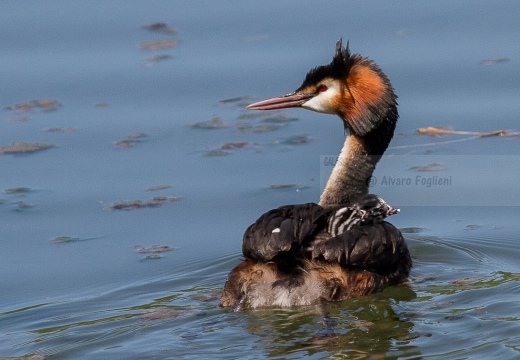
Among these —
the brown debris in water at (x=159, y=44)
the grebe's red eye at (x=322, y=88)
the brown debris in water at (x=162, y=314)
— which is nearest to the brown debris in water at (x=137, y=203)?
the grebe's red eye at (x=322, y=88)

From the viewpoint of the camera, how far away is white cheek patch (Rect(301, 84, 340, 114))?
8433 mm

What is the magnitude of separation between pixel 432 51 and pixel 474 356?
554cm

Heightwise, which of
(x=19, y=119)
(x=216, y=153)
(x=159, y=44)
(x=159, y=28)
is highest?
(x=159, y=28)

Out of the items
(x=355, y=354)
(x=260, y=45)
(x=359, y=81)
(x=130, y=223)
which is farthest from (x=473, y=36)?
(x=355, y=354)

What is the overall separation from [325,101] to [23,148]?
3.05 meters

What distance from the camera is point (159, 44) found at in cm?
1194

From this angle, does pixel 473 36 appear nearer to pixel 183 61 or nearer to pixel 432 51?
pixel 432 51

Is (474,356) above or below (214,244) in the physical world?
below

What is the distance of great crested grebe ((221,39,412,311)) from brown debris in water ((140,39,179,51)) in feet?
12.1

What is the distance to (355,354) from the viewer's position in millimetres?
6586

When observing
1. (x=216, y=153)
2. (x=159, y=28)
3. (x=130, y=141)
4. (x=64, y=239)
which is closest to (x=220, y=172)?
(x=216, y=153)

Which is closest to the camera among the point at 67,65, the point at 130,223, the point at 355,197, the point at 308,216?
the point at 308,216

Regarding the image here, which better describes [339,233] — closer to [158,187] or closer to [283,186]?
[283,186]

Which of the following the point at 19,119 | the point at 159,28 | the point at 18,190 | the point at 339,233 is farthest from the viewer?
the point at 159,28
